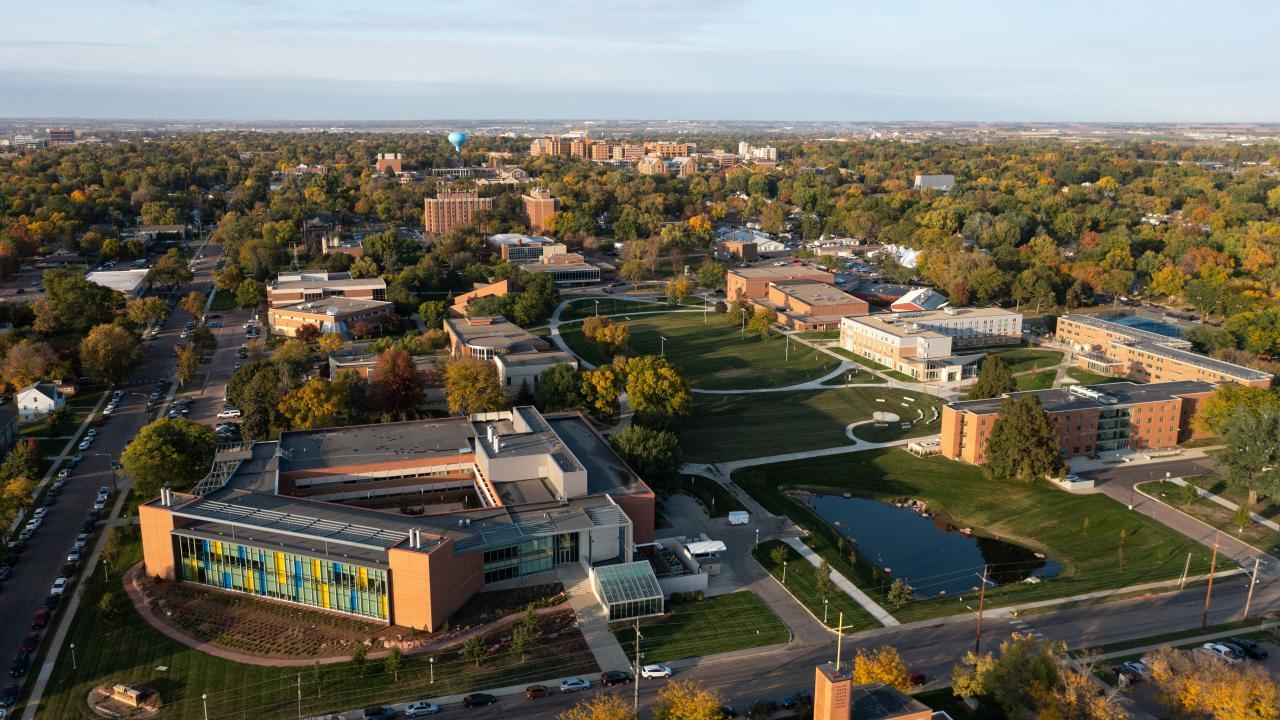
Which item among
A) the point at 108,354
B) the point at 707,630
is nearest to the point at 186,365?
the point at 108,354

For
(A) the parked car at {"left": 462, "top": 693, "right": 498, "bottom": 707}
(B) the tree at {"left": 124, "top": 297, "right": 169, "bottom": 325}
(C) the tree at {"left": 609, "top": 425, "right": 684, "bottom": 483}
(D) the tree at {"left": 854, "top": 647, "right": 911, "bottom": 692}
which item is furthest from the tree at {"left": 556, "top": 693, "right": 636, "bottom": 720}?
(B) the tree at {"left": 124, "top": 297, "right": 169, "bottom": 325}

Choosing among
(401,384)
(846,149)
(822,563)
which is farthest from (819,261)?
(846,149)

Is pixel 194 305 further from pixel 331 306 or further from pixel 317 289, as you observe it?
pixel 331 306

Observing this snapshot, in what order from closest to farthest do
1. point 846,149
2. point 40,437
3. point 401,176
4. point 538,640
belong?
point 538,640 → point 40,437 → point 401,176 → point 846,149

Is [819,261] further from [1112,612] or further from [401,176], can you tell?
[401,176]

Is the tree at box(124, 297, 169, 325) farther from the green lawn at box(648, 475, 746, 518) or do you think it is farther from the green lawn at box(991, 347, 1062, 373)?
the green lawn at box(991, 347, 1062, 373)

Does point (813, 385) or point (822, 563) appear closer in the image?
point (822, 563)

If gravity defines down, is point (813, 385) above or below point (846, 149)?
below

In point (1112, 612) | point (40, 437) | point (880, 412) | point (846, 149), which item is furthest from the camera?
Result: point (846, 149)
